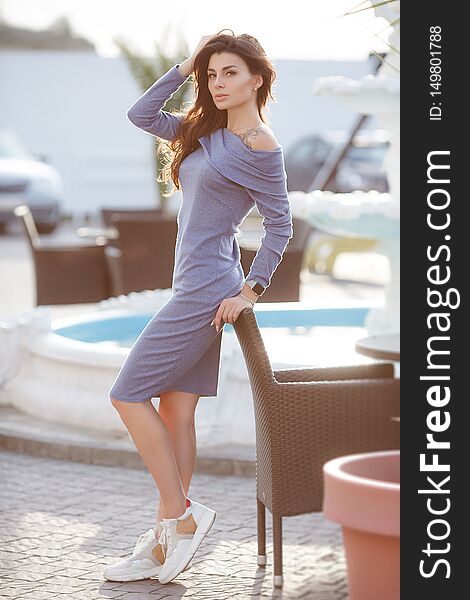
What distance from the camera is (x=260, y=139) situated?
3.77m

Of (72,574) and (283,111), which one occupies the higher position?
(283,111)

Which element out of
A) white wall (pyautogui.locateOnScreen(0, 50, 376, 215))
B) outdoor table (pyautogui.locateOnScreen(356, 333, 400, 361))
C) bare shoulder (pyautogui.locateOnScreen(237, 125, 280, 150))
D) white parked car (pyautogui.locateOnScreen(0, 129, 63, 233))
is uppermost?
white wall (pyautogui.locateOnScreen(0, 50, 376, 215))

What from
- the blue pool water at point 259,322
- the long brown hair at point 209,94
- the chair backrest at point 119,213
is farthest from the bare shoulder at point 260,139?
the chair backrest at point 119,213

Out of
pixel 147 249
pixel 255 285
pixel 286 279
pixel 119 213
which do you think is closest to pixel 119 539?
pixel 255 285

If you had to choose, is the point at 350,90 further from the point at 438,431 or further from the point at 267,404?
the point at 438,431

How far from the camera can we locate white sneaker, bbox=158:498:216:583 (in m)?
3.92

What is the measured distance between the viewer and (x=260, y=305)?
8.08m

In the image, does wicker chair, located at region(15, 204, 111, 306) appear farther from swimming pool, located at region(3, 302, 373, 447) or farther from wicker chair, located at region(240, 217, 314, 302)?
swimming pool, located at region(3, 302, 373, 447)

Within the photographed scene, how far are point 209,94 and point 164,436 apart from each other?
3.32ft

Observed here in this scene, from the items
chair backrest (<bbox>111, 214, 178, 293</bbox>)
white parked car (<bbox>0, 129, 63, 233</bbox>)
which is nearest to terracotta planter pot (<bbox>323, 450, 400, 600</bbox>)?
chair backrest (<bbox>111, 214, 178, 293</bbox>)

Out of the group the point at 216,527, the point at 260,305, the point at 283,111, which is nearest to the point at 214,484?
the point at 216,527

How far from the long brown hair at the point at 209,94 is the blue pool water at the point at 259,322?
3601 mm

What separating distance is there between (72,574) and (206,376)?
0.75 meters

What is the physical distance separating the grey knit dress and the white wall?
2297 centimetres
